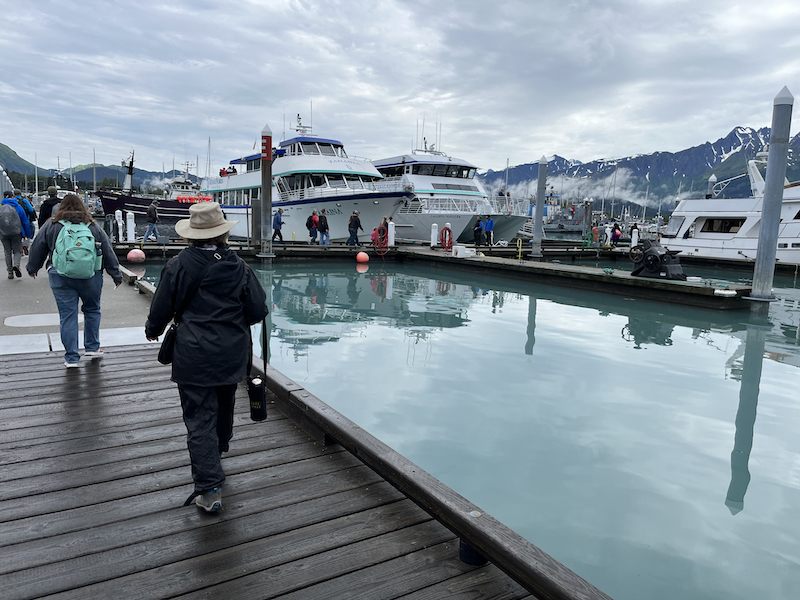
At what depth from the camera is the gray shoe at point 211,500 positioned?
246 centimetres

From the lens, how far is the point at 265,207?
17.4 meters

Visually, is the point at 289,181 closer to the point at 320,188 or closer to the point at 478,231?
the point at 320,188

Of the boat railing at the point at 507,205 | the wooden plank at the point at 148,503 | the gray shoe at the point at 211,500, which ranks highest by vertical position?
the boat railing at the point at 507,205

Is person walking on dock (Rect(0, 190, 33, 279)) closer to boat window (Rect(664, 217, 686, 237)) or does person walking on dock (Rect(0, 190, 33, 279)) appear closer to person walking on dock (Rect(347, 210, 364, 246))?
person walking on dock (Rect(347, 210, 364, 246))

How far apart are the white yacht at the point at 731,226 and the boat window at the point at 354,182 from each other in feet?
45.6

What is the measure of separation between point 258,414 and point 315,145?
81.1 feet

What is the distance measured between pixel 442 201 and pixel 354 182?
461 centimetres

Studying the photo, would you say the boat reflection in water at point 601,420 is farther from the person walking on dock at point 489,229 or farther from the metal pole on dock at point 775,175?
the person walking on dock at point 489,229

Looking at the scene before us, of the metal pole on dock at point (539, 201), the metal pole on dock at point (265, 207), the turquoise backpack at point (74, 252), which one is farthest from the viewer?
the metal pole on dock at point (539, 201)

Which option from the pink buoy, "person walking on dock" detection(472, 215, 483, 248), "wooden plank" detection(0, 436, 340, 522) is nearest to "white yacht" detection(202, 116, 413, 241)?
"person walking on dock" detection(472, 215, 483, 248)

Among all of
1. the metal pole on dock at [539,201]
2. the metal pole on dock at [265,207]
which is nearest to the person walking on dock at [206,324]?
the metal pole on dock at [265,207]

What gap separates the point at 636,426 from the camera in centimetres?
513

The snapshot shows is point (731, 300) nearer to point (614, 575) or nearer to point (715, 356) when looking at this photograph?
point (715, 356)

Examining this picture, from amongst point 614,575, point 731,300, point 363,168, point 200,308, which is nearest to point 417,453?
point 614,575
